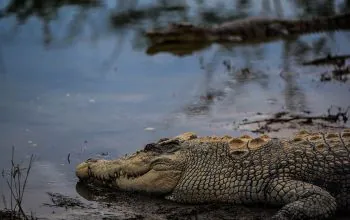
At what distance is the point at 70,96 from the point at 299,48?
14.5 ft

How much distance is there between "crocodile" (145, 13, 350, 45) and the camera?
1212 cm

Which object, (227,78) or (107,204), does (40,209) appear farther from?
(227,78)

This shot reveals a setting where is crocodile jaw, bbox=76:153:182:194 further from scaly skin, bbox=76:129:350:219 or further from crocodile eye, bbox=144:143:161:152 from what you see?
crocodile eye, bbox=144:143:161:152

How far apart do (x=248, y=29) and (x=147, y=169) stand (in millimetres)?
7425

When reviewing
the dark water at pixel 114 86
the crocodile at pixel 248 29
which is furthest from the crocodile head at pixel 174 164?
the crocodile at pixel 248 29

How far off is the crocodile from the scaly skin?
20.1ft

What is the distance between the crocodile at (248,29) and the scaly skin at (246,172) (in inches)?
242

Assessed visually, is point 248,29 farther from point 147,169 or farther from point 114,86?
point 147,169

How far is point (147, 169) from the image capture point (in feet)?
19.0

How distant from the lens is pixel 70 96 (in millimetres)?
8719

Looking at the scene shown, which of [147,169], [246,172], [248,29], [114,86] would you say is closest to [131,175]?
[147,169]

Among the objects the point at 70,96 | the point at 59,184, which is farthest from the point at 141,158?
the point at 70,96

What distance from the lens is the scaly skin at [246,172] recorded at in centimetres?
530

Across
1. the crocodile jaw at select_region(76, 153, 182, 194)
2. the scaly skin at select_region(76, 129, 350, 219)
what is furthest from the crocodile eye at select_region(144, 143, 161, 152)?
the crocodile jaw at select_region(76, 153, 182, 194)
